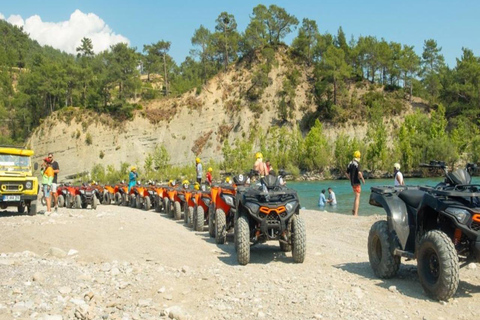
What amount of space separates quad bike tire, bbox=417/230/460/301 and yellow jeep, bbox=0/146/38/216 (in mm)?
11852

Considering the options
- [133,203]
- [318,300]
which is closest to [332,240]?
[318,300]

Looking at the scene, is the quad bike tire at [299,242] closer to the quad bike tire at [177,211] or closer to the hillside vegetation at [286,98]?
the quad bike tire at [177,211]

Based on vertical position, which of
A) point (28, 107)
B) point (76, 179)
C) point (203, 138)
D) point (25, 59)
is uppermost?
point (25, 59)

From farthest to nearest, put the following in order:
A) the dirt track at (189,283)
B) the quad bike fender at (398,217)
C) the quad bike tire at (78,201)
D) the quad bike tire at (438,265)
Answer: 1. the quad bike tire at (78,201)
2. the quad bike fender at (398,217)
3. the quad bike tire at (438,265)
4. the dirt track at (189,283)

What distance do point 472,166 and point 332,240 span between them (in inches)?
183

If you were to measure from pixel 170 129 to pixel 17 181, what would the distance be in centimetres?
5624

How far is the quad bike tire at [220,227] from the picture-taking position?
10211mm

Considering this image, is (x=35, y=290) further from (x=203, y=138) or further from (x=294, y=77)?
(x=294, y=77)

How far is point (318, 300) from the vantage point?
5762mm

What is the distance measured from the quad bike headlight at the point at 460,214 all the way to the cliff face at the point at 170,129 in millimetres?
61429

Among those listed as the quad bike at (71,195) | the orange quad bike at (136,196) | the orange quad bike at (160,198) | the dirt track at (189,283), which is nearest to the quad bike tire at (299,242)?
the dirt track at (189,283)

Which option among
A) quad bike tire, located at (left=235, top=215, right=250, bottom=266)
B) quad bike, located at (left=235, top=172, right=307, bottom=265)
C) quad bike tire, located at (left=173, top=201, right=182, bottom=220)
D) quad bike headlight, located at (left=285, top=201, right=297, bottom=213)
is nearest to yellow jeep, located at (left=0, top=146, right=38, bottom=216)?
quad bike tire, located at (left=173, top=201, right=182, bottom=220)

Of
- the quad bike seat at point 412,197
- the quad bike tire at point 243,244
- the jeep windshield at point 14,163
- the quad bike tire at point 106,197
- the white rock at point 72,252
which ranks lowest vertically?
the quad bike tire at point 106,197

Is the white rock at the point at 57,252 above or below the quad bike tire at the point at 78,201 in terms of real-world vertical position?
above
